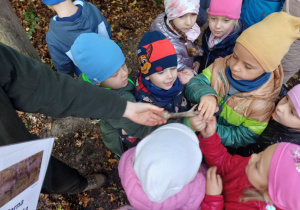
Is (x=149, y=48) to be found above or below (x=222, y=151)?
above

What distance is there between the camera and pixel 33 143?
1319 millimetres

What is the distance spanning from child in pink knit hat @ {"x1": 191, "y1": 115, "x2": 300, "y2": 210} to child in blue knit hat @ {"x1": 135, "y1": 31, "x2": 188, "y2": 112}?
470 mm

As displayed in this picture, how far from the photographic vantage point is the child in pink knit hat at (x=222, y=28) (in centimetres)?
291

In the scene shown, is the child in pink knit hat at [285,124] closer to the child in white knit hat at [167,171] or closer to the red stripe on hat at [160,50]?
the child in white knit hat at [167,171]

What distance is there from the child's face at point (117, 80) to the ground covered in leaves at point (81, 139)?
1801 mm

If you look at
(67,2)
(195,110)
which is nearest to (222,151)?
(195,110)

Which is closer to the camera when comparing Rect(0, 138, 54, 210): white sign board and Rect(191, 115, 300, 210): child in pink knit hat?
Rect(0, 138, 54, 210): white sign board

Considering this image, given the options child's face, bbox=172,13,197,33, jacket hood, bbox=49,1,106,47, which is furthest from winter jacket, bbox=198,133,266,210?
jacket hood, bbox=49,1,106,47

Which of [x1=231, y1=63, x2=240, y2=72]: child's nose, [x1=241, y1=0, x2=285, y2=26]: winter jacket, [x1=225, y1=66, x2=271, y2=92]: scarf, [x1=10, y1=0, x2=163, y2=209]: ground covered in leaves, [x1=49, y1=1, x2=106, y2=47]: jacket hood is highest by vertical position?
[x1=49, y1=1, x2=106, y2=47]: jacket hood

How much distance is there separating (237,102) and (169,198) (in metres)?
1.30

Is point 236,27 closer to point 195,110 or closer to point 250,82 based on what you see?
point 250,82

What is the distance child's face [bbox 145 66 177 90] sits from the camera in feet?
7.89

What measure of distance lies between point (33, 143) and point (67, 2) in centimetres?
224

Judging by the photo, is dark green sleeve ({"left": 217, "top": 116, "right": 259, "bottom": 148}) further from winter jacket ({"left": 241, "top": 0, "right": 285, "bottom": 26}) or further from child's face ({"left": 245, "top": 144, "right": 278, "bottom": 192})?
winter jacket ({"left": 241, "top": 0, "right": 285, "bottom": 26})
